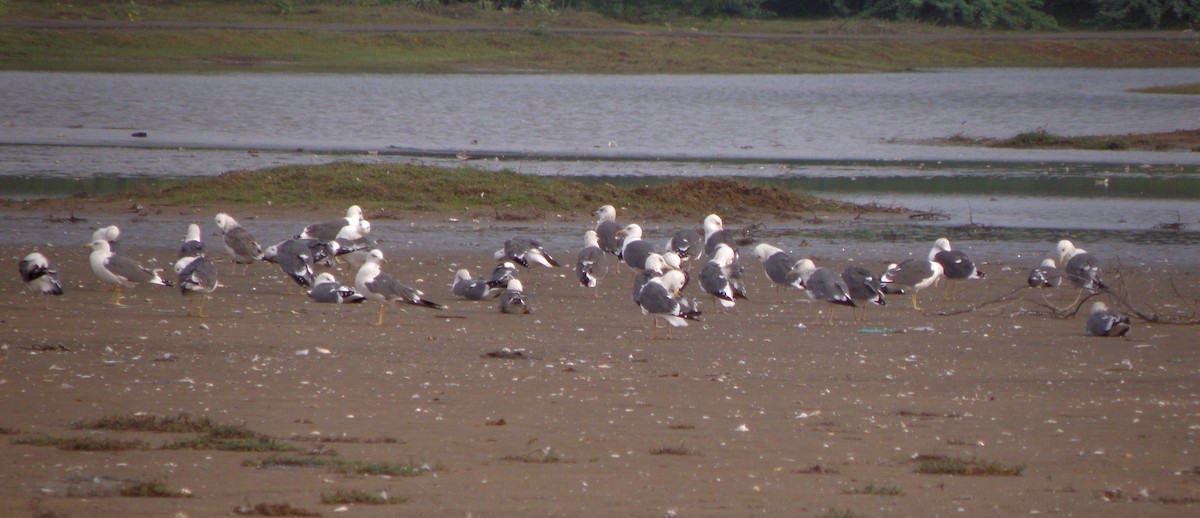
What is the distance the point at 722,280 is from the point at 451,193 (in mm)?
8187

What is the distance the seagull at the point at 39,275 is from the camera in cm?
1073

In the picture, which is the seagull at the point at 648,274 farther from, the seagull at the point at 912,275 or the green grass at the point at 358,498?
the green grass at the point at 358,498

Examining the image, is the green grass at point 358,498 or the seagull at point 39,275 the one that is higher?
the green grass at point 358,498

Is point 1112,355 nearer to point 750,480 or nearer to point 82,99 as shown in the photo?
point 750,480

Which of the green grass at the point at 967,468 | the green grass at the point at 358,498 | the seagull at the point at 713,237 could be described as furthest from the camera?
the seagull at the point at 713,237

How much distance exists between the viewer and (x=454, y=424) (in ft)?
24.5

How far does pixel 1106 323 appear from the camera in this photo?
423 inches

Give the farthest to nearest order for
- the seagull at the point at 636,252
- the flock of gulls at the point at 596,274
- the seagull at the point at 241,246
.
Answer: the seagull at the point at 636,252, the seagull at the point at 241,246, the flock of gulls at the point at 596,274

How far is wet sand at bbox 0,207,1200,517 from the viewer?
20.4 feet

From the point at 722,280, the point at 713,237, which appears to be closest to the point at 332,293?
the point at 722,280

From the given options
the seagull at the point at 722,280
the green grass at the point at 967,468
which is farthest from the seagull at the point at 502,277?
the green grass at the point at 967,468

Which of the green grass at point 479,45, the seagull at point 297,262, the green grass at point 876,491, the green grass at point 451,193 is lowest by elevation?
the green grass at point 479,45

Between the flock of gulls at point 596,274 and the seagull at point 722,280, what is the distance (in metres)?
0.01

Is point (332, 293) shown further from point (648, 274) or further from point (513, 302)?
point (648, 274)
